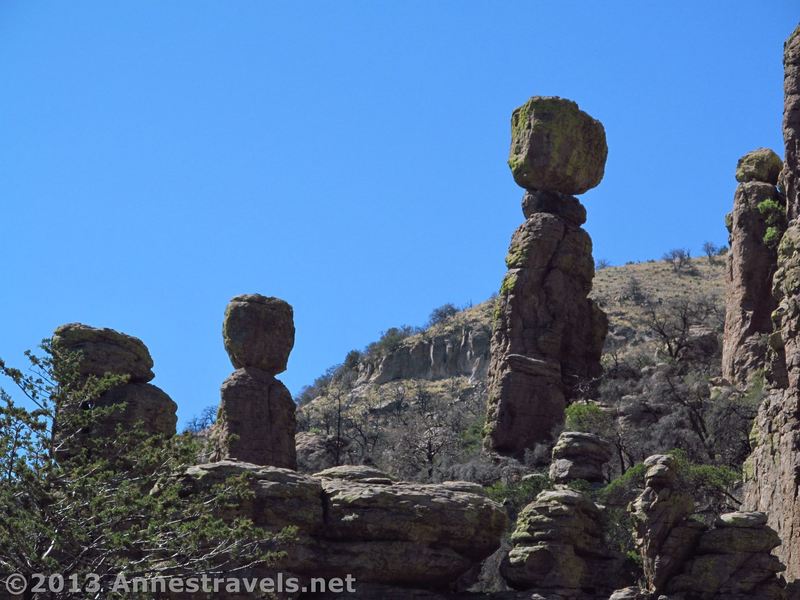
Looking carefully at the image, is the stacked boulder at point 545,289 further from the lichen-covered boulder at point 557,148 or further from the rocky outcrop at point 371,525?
the rocky outcrop at point 371,525

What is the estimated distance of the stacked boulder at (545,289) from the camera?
54938mm

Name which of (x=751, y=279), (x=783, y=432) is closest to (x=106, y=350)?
(x=783, y=432)

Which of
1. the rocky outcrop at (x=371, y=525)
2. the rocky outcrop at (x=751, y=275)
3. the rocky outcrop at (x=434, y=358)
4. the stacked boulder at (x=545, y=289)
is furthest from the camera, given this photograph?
the rocky outcrop at (x=434, y=358)

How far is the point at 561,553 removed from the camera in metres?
35.6

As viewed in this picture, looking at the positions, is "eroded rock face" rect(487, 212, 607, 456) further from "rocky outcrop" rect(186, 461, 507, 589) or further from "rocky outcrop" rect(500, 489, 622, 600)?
"rocky outcrop" rect(186, 461, 507, 589)

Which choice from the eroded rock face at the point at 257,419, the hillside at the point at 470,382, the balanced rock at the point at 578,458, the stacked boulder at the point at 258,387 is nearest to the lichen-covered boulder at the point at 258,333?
the stacked boulder at the point at 258,387

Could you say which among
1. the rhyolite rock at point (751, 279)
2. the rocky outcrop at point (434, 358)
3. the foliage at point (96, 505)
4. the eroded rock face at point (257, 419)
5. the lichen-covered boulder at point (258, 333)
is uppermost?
the rocky outcrop at point (434, 358)

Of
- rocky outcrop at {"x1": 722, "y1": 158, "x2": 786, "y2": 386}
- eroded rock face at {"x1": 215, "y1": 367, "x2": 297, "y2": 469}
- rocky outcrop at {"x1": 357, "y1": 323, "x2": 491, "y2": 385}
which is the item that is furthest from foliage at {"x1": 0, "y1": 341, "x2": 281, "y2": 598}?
rocky outcrop at {"x1": 357, "y1": 323, "x2": 491, "y2": 385}

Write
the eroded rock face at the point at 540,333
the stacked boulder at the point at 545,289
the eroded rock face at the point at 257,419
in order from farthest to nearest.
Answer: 1. the stacked boulder at the point at 545,289
2. the eroded rock face at the point at 540,333
3. the eroded rock face at the point at 257,419

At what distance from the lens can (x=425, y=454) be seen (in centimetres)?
6019

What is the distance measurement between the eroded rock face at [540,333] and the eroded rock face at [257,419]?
1047 cm

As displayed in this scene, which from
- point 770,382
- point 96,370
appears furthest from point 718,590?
point 96,370

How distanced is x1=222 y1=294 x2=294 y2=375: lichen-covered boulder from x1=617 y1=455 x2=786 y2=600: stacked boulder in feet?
48.6

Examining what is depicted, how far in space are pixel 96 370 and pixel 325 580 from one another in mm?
8990
